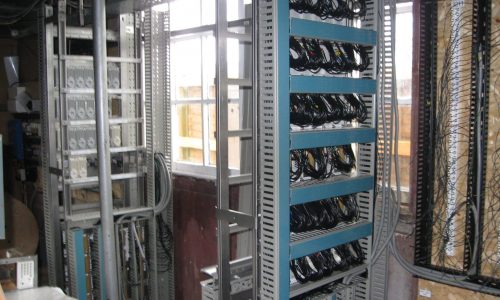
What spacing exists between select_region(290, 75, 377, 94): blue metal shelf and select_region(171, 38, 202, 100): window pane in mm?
1837

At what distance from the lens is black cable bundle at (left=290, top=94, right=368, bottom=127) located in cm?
205

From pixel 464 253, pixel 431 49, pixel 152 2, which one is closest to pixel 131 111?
pixel 152 2

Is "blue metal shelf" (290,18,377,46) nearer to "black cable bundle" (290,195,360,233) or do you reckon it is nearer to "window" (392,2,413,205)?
"window" (392,2,413,205)

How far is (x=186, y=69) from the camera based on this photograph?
157 inches

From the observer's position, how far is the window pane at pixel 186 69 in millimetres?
3863

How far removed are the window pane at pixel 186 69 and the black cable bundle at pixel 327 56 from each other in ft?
5.82

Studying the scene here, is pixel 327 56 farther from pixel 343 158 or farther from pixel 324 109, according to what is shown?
pixel 343 158

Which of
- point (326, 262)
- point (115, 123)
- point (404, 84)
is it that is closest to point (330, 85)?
point (404, 84)

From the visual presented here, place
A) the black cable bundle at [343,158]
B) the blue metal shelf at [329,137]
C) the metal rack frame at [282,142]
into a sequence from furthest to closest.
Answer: the black cable bundle at [343,158]
the blue metal shelf at [329,137]
the metal rack frame at [282,142]

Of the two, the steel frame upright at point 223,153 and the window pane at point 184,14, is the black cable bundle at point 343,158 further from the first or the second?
the window pane at point 184,14

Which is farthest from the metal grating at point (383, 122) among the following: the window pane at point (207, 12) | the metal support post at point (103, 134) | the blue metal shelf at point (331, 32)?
the window pane at point (207, 12)

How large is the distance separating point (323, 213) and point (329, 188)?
0.14 m

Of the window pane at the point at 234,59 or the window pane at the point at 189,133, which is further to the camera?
the window pane at the point at 189,133

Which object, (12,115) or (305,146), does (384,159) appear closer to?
(305,146)
